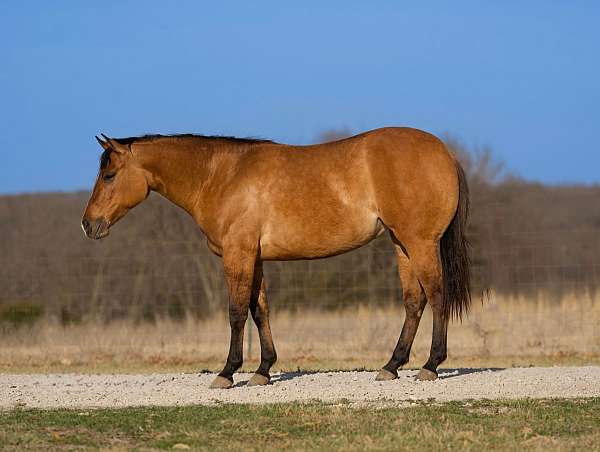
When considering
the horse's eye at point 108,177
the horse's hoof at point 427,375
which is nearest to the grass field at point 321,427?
the horse's hoof at point 427,375

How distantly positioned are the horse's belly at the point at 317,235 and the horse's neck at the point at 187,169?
0.91 m

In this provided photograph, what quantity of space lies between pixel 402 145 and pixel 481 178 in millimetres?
31068

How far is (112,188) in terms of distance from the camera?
36.4 feet

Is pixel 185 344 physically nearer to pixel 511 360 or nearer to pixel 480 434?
pixel 511 360

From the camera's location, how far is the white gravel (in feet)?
31.6

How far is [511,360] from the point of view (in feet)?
53.2

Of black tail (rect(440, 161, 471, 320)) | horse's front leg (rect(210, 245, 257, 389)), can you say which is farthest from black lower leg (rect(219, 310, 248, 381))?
black tail (rect(440, 161, 471, 320))

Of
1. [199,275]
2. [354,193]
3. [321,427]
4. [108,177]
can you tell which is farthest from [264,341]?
[199,275]

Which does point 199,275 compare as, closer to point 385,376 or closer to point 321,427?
point 385,376

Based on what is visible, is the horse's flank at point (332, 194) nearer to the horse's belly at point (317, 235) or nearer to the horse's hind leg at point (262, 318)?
the horse's belly at point (317, 235)

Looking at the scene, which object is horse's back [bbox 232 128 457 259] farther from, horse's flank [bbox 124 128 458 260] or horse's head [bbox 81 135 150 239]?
horse's head [bbox 81 135 150 239]

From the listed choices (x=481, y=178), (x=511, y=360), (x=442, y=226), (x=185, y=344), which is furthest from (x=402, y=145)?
(x=481, y=178)

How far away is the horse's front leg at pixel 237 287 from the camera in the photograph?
1052 centimetres

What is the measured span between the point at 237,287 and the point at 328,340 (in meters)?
7.88
